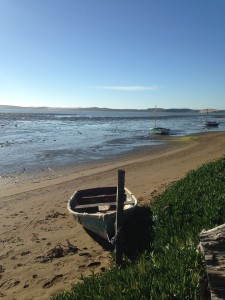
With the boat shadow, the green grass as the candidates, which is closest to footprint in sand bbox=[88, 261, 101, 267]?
the boat shadow

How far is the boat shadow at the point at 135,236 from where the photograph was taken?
8510 millimetres

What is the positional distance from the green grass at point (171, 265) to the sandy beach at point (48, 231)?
143 cm

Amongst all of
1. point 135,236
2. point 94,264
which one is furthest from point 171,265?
point 135,236

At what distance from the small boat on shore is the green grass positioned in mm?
1186

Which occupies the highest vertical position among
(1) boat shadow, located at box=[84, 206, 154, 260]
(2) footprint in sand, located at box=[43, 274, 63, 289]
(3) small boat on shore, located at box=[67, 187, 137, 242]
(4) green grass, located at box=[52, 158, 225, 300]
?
(4) green grass, located at box=[52, 158, 225, 300]

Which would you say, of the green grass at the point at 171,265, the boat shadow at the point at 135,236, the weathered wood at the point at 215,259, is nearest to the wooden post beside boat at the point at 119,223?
the boat shadow at the point at 135,236

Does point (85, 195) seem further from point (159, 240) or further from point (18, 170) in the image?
point (18, 170)

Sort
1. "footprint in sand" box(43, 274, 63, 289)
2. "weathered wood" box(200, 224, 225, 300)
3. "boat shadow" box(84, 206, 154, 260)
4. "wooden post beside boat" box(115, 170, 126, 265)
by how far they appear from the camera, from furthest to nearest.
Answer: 1. "boat shadow" box(84, 206, 154, 260)
2. "wooden post beside boat" box(115, 170, 126, 265)
3. "footprint in sand" box(43, 274, 63, 289)
4. "weathered wood" box(200, 224, 225, 300)

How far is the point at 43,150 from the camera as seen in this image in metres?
29.6

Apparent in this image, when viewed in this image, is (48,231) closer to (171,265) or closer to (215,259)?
(171,265)

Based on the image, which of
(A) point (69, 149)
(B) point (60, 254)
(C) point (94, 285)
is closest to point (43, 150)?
(A) point (69, 149)

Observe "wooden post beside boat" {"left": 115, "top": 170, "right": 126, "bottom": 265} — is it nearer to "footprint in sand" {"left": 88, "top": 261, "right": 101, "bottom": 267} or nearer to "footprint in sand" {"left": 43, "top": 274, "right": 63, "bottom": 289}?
"footprint in sand" {"left": 88, "top": 261, "right": 101, "bottom": 267}

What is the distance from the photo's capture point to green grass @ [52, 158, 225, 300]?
4824 millimetres

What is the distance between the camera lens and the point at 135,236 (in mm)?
9266
